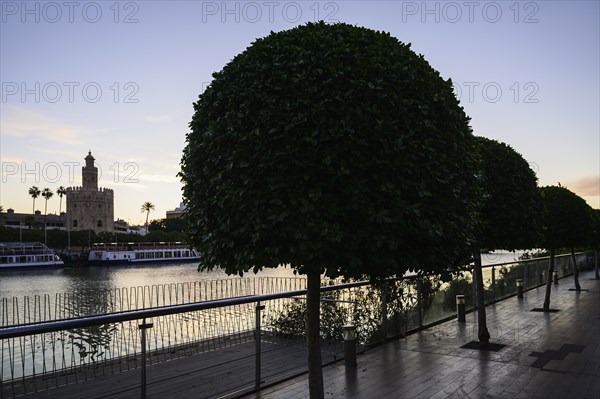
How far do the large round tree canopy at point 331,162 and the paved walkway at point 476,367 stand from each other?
2.93 m

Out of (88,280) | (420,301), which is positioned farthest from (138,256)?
(420,301)

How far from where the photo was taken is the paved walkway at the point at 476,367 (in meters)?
6.66

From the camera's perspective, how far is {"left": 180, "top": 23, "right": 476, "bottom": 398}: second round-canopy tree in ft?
13.8

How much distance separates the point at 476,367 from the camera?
311 inches

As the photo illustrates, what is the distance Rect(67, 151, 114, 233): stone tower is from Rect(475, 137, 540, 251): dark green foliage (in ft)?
507

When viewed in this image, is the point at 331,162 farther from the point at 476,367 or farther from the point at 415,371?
the point at 476,367

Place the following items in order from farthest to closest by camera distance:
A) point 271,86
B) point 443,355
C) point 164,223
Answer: point 164,223
point 443,355
point 271,86

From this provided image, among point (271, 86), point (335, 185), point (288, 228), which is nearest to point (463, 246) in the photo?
point (335, 185)

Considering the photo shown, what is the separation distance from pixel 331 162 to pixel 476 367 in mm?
5734

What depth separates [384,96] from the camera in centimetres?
431

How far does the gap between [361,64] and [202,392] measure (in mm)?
5252

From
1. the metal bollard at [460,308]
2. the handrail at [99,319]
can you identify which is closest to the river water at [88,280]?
the metal bollard at [460,308]

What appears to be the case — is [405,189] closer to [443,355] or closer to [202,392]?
[202,392]

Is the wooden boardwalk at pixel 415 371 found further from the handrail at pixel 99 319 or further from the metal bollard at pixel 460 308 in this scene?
the handrail at pixel 99 319
